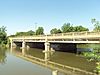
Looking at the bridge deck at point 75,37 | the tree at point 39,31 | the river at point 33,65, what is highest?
the tree at point 39,31

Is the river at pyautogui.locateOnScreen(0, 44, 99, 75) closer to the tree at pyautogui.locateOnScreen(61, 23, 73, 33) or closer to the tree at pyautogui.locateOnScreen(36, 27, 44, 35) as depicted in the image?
the tree at pyautogui.locateOnScreen(61, 23, 73, 33)

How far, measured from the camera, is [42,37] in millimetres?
54094

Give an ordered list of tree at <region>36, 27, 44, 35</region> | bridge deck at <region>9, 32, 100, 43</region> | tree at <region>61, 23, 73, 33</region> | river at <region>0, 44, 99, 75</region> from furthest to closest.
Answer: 1. tree at <region>36, 27, 44, 35</region>
2. tree at <region>61, 23, 73, 33</region>
3. bridge deck at <region>9, 32, 100, 43</region>
4. river at <region>0, 44, 99, 75</region>

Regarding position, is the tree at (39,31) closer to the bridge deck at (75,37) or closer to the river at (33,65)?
the bridge deck at (75,37)

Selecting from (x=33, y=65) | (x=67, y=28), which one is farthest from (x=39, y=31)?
(x=33, y=65)

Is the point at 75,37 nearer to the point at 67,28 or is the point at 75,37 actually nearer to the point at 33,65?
the point at 33,65

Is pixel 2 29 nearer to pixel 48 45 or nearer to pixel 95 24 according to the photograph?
pixel 48 45

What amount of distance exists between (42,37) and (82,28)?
56.7 m

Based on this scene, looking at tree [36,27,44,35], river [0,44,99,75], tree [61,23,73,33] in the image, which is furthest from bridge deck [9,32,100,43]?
tree [36,27,44,35]

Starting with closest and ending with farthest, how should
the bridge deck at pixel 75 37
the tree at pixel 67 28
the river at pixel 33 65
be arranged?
the river at pixel 33 65, the bridge deck at pixel 75 37, the tree at pixel 67 28

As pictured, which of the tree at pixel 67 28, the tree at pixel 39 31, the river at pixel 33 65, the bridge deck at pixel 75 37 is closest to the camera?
the river at pixel 33 65

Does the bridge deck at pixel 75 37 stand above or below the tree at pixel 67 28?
below

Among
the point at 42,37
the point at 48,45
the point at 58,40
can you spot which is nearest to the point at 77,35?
the point at 58,40

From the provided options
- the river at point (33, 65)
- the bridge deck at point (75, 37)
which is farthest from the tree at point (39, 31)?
the river at point (33, 65)
